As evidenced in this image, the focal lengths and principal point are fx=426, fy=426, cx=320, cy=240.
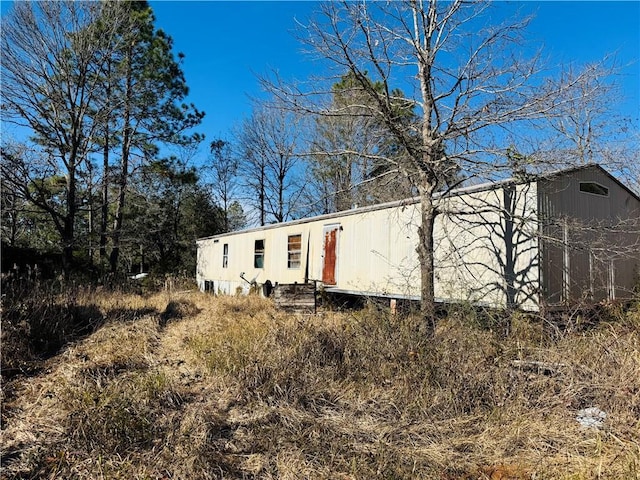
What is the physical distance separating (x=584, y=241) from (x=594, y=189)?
1.36 meters

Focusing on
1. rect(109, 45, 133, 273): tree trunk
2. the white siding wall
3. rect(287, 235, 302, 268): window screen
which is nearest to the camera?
the white siding wall

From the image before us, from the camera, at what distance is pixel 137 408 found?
342cm

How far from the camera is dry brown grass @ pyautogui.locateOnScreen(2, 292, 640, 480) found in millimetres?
2773

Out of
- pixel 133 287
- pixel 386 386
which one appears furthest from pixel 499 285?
pixel 133 287

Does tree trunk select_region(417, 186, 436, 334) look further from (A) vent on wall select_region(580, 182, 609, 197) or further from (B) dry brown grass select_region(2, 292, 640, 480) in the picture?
(A) vent on wall select_region(580, 182, 609, 197)

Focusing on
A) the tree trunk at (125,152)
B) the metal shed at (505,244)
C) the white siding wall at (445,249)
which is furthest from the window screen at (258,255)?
the tree trunk at (125,152)

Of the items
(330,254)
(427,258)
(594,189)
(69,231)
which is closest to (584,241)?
(594,189)

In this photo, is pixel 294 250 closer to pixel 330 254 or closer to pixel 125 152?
pixel 330 254

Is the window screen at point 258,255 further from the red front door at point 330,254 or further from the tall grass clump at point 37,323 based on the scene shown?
the tall grass clump at point 37,323

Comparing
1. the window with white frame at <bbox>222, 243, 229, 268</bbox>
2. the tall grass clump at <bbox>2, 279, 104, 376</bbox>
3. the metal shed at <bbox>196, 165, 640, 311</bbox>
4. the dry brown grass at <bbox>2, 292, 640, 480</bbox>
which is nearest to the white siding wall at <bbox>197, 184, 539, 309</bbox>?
the metal shed at <bbox>196, 165, 640, 311</bbox>

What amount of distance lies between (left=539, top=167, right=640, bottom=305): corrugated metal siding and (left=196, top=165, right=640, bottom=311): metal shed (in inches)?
0.7

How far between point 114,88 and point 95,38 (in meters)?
2.08

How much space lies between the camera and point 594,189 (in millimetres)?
7715

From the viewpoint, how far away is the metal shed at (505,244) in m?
6.37
